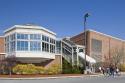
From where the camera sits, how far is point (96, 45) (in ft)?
230

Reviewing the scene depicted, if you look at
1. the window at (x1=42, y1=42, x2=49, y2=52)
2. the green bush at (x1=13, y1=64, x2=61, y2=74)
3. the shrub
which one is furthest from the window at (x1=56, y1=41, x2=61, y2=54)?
the green bush at (x1=13, y1=64, x2=61, y2=74)

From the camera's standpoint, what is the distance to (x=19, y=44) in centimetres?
5203

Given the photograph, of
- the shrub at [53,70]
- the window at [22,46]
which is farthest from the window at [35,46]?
the shrub at [53,70]

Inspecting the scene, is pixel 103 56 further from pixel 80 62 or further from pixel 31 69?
pixel 31 69

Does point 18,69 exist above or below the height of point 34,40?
below

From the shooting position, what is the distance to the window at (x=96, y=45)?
6901cm

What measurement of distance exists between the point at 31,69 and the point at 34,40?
284 inches

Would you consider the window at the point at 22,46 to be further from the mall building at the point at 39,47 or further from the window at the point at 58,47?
the window at the point at 58,47

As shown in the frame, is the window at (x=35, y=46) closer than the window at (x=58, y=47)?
Yes

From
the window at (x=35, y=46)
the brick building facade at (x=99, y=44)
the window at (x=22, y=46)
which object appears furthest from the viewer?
the brick building facade at (x=99, y=44)

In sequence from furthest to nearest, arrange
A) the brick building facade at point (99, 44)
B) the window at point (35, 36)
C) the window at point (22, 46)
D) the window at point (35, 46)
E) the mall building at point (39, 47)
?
the brick building facade at point (99, 44)
the window at point (35, 36)
the window at point (35, 46)
the mall building at point (39, 47)
the window at point (22, 46)

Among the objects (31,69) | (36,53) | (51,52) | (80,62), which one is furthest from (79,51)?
(31,69)

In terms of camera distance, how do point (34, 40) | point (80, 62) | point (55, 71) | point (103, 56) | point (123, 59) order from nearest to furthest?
point (55, 71), point (34, 40), point (80, 62), point (103, 56), point (123, 59)

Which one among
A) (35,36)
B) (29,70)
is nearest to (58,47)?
(35,36)
